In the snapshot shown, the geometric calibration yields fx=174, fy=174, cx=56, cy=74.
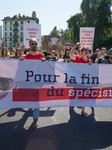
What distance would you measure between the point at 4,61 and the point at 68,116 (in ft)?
7.01

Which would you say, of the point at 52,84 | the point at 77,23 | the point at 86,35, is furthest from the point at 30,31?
the point at 77,23

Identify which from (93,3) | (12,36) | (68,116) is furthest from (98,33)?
(12,36)

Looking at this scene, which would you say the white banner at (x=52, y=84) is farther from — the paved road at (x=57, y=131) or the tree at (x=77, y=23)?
the tree at (x=77, y=23)

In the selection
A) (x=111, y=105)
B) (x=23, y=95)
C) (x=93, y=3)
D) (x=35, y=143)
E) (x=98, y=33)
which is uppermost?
(x=93, y=3)

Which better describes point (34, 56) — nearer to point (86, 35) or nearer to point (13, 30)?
point (86, 35)

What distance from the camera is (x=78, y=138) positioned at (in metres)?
3.43

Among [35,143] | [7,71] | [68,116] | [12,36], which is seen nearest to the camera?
[35,143]

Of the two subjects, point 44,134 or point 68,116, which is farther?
point 68,116

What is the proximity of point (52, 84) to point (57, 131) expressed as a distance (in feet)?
3.42

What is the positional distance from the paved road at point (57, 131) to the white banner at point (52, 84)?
468mm

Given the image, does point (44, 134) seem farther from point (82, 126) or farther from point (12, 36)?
point (12, 36)

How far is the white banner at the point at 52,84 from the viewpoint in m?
3.89

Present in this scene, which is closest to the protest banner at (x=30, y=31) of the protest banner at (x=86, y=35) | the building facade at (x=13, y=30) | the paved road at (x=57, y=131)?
the protest banner at (x=86, y=35)

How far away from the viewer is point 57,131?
3703 millimetres
